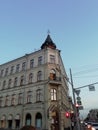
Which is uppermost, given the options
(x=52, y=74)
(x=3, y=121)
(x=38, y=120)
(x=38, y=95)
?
(x=52, y=74)

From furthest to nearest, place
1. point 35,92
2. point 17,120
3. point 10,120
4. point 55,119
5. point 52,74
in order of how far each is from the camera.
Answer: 1. point 10,120
2. point 52,74
3. point 17,120
4. point 35,92
5. point 55,119

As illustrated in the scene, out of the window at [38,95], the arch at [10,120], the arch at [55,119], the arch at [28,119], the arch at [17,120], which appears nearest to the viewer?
the arch at [55,119]

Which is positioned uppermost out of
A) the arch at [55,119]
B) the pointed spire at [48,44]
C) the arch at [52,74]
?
the pointed spire at [48,44]

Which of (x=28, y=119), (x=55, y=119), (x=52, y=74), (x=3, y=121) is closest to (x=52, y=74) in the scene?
(x=52, y=74)

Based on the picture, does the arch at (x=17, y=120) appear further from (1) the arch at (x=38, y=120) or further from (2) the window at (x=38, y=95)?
(2) the window at (x=38, y=95)

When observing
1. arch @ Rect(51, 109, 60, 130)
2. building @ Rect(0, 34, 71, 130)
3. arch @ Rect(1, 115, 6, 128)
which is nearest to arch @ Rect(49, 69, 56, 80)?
building @ Rect(0, 34, 71, 130)

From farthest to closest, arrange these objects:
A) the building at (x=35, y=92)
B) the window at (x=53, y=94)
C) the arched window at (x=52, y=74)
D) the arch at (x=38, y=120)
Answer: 1. the arched window at (x=52, y=74)
2. the window at (x=53, y=94)
3. the building at (x=35, y=92)
4. the arch at (x=38, y=120)

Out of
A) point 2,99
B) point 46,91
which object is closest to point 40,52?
point 46,91

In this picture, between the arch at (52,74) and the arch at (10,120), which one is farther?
the arch at (10,120)

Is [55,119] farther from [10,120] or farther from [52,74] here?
[10,120]

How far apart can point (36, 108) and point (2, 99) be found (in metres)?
11.7

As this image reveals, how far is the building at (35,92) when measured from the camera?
3192 centimetres

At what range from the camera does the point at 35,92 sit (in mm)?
34531

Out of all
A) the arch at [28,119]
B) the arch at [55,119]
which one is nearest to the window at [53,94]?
the arch at [55,119]
